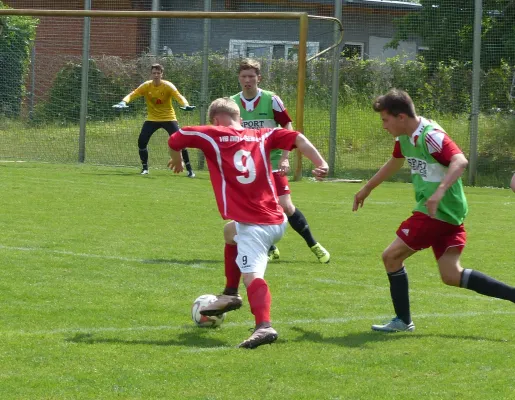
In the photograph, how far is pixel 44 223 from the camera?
36.7ft

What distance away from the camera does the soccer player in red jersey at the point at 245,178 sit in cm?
628

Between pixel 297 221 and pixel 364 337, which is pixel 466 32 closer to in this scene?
pixel 297 221

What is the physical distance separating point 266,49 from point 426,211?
15690 mm

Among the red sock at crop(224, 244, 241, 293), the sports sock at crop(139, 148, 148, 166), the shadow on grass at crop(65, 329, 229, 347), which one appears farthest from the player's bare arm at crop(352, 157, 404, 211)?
the sports sock at crop(139, 148, 148, 166)

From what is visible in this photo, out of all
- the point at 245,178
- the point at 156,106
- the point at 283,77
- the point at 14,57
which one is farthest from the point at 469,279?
the point at 14,57

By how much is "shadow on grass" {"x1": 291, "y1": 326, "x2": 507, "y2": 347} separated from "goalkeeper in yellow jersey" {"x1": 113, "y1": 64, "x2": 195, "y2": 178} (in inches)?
465

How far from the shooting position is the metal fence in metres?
20.5

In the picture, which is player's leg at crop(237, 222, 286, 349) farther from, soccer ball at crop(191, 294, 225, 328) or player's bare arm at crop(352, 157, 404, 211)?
player's bare arm at crop(352, 157, 404, 211)

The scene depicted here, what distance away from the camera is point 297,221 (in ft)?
31.7

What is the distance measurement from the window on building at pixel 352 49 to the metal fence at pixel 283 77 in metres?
0.78

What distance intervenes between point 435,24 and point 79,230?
493 inches

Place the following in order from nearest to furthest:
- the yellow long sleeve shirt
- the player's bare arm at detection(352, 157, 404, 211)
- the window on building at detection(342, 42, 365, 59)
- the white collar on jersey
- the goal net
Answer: the player's bare arm at detection(352, 157, 404, 211) → the white collar on jersey → the yellow long sleeve shirt → the goal net → the window on building at detection(342, 42, 365, 59)

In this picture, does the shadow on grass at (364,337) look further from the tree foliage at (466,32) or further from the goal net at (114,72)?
the tree foliage at (466,32)

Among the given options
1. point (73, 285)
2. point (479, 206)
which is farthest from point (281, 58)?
point (73, 285)
